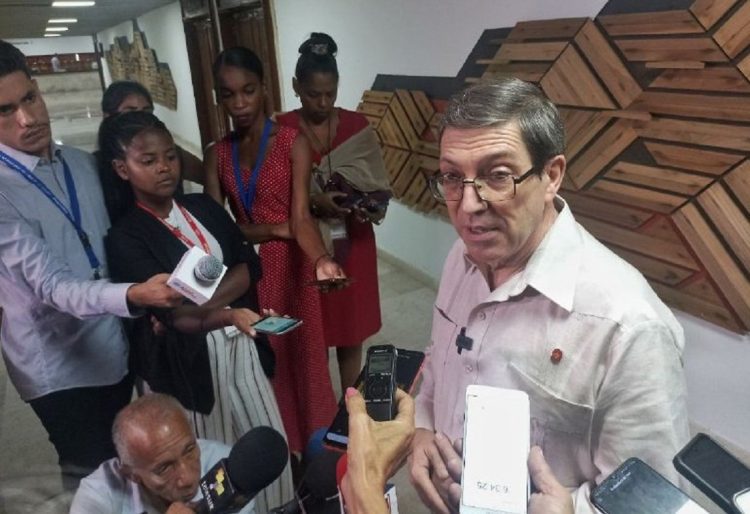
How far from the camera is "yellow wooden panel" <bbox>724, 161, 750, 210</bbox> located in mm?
1907

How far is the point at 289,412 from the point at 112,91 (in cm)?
143

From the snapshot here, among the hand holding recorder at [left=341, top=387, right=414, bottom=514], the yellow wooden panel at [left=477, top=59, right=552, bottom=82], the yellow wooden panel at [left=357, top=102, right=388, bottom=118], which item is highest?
the yellow wooden panel at [left=477, top=59, right=552, bottom=82]

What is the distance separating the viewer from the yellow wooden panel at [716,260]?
2012 millimetres

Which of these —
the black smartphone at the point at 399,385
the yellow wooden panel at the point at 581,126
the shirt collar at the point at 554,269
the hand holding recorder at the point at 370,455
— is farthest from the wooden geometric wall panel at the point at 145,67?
the hand holding recorder at the point at 370,455

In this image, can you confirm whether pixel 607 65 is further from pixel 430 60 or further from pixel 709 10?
pixel 430 60

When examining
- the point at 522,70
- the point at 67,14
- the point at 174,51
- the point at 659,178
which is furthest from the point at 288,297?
the point at 174,51

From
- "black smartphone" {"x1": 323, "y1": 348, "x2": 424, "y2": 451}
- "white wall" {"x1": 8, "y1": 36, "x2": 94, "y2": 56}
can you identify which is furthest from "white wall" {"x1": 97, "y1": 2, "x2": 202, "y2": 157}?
"black smartphone" {"x1": 323, "y1": 348, "x2": 424, "y2": 451}

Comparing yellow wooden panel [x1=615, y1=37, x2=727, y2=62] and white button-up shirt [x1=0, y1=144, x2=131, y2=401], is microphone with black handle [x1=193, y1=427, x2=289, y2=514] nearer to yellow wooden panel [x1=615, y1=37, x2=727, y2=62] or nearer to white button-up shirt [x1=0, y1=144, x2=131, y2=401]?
white button-up shirt [x1=0, y1=144, x2=131, y2=401]

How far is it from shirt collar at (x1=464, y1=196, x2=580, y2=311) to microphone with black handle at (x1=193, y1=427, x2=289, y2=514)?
1.91ft

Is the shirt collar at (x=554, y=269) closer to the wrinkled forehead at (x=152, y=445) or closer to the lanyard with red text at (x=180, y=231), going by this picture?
the wrinkled forehead at (x=152, y=445)

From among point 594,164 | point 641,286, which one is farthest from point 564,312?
point 594,164

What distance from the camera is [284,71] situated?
5395 mm

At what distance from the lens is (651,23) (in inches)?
82.7

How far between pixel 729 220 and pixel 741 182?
0.15 m
